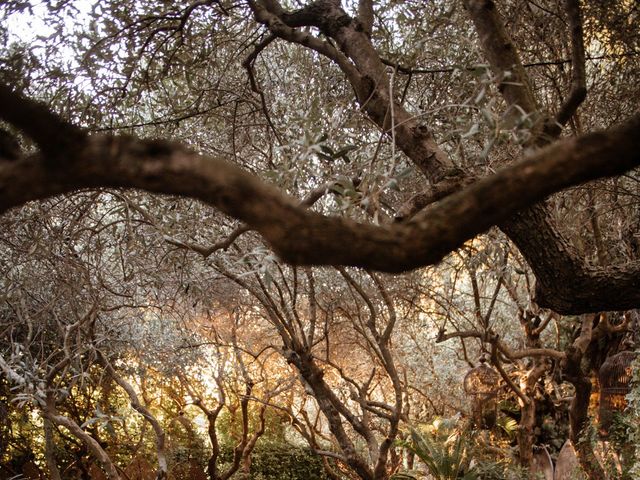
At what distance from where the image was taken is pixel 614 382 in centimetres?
779

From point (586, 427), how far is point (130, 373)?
21.9 ft

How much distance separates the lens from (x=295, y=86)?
5.21 m

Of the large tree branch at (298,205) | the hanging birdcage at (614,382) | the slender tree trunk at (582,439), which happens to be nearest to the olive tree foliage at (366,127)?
the large tree branch at (298,205)

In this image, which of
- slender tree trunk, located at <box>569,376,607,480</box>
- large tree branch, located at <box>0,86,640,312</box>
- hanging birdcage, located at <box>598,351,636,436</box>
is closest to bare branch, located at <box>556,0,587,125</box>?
large tree branch, located at <box>0,86,640,312</box>

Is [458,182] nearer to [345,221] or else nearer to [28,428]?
[345,221]

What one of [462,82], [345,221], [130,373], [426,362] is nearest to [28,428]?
[130,373]

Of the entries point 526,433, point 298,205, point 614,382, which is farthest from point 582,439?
point 298,205

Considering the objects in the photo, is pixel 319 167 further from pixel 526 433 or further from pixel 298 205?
pixel 526 433

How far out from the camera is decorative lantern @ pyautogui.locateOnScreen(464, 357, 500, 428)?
8209 mm

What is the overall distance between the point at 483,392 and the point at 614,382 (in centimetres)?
169

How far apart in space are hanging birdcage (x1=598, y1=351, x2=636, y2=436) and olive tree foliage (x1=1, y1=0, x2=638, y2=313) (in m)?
2.23

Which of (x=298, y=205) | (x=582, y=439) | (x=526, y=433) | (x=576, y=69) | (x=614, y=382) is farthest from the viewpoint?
(x=526, y=433)

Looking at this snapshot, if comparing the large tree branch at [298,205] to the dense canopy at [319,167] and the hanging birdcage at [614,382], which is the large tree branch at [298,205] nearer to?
the dense canopy at [319,167]

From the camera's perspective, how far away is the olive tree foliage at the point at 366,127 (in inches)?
47.6
